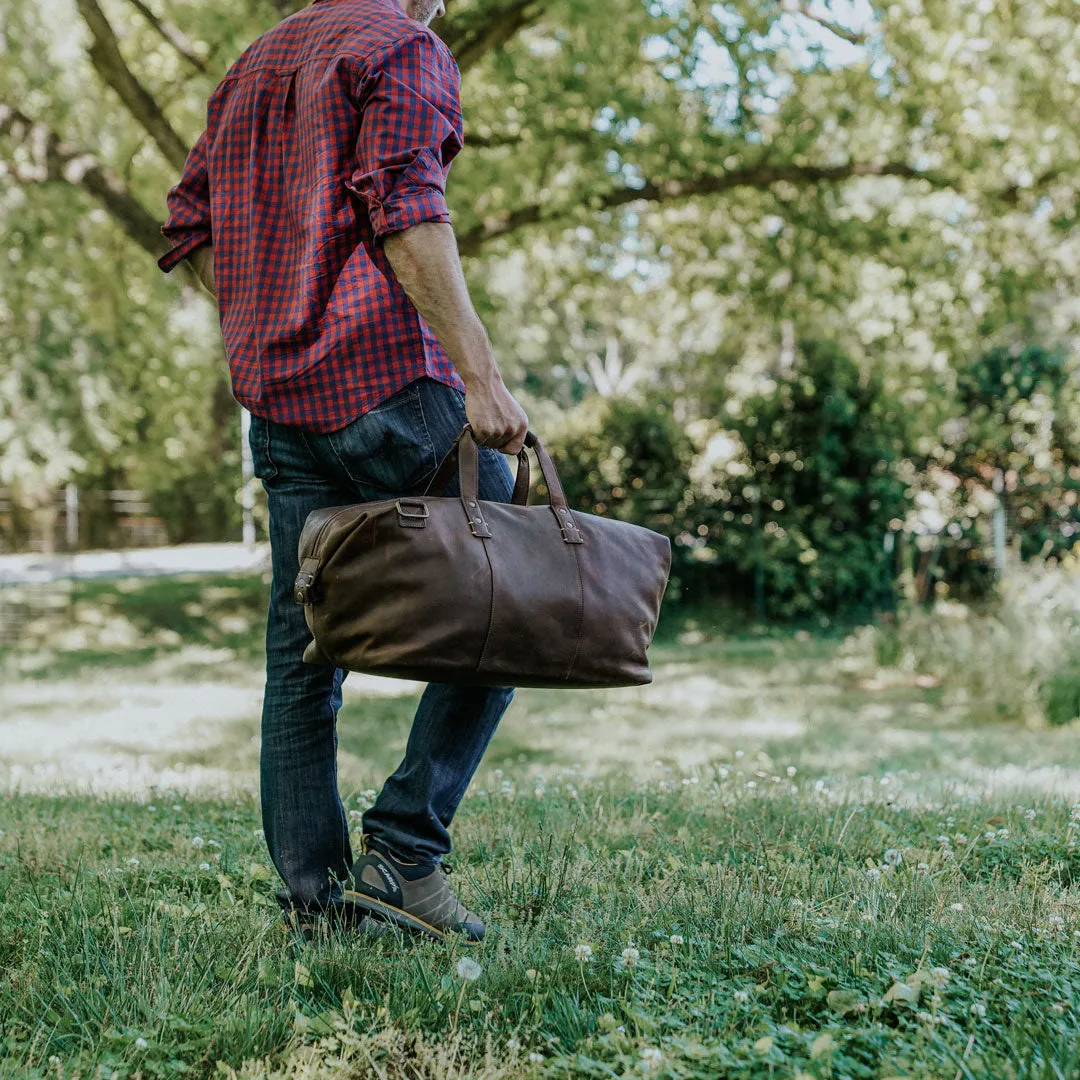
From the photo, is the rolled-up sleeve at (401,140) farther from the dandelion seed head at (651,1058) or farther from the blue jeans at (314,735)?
the dandelion seed head at (651,1058)

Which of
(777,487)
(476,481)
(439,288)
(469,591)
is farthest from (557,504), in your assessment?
(777,487)

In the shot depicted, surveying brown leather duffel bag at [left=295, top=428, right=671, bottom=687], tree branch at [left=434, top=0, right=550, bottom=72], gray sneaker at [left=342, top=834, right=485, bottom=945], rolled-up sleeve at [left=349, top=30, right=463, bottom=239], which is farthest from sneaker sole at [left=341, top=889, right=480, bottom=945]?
tree branch at [left=434, top=0, right=550, bottom=72]

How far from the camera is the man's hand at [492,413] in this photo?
231cm

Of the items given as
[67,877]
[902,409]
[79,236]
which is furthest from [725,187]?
[67,877]

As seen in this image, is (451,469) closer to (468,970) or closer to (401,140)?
(401,140)

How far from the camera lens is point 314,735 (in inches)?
102

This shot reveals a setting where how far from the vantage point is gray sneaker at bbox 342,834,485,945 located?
252 cm

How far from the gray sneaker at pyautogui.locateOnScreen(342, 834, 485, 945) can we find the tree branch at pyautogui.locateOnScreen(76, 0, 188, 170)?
8.28 m

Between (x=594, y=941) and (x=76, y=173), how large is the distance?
964cm

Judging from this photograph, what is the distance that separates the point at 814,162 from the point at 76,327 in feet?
55.1

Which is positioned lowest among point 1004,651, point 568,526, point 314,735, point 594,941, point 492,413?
point 1004,651

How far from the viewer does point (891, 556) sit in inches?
516

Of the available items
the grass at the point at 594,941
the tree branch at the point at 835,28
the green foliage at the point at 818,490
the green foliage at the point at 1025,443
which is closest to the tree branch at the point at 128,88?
the tree branch at the point at 835,28

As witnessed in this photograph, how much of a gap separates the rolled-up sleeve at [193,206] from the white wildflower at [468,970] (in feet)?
5.70
